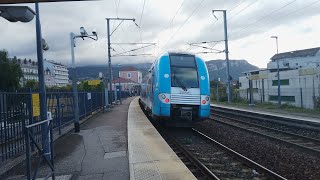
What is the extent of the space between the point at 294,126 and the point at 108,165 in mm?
11017

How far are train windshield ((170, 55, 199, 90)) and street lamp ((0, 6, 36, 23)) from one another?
9.52 m

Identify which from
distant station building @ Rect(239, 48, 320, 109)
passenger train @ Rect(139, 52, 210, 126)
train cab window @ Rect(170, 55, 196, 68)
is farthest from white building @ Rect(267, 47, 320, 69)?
passenger train @ Rect(139, 52, 210, 126)

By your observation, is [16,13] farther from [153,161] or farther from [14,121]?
[153,161]

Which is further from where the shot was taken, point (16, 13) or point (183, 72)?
point (183, 72)

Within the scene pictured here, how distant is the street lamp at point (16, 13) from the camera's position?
6.22m

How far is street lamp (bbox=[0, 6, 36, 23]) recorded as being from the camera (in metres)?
6.22

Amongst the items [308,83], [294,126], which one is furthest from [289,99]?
[294,126]

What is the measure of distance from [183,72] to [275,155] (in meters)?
6.30

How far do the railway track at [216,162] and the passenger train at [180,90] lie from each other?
112 cm

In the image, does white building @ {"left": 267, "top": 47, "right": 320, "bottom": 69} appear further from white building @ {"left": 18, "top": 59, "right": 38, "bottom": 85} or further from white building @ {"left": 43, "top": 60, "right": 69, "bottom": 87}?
white building @ {"left": 18, "top": 59, "right": 38, "bottom": 85}

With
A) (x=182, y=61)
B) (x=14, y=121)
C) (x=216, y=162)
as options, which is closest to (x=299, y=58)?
(x=182, y=61)

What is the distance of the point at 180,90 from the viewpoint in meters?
15.6

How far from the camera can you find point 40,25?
31.7 feet

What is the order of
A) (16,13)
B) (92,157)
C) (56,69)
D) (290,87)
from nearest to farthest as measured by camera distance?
1. (16,13)
2. (92,157)
3. (290,87)
4. (56,69)
